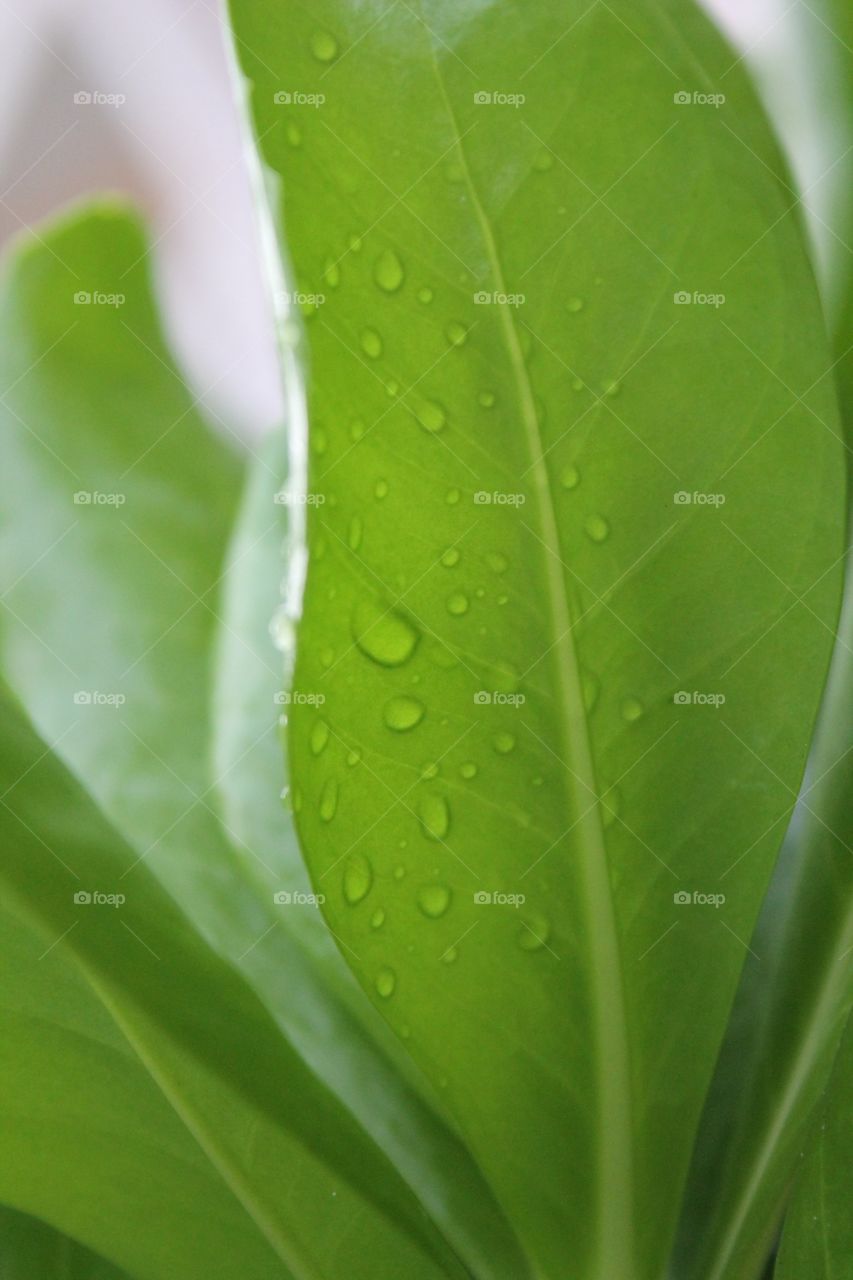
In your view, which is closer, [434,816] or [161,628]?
[434,816]

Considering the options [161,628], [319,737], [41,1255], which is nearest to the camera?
[319,737]

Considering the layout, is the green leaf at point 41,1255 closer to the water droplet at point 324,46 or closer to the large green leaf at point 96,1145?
the large green leaf at point 96,1145

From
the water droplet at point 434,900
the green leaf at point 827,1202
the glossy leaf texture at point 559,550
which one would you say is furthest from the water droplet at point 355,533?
the green leaf at point 827,1202

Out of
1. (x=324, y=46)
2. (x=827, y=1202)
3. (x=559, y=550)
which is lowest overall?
(x=827, y=1202)

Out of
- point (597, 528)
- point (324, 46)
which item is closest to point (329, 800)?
point (597, 528)

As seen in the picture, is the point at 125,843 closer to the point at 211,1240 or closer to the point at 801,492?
the point at 211,1240

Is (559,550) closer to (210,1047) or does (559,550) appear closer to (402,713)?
(402,713)

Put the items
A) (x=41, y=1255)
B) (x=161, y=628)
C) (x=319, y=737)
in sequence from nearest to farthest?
(x=319, y=737) < (x=41, y=1255) < (x=161, y=628)

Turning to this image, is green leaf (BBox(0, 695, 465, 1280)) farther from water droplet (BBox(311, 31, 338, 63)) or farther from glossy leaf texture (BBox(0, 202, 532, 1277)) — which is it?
water droplet (BBox(311, 31, 338, 63))

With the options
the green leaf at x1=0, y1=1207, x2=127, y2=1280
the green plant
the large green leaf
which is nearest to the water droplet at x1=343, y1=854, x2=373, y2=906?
the green plant
